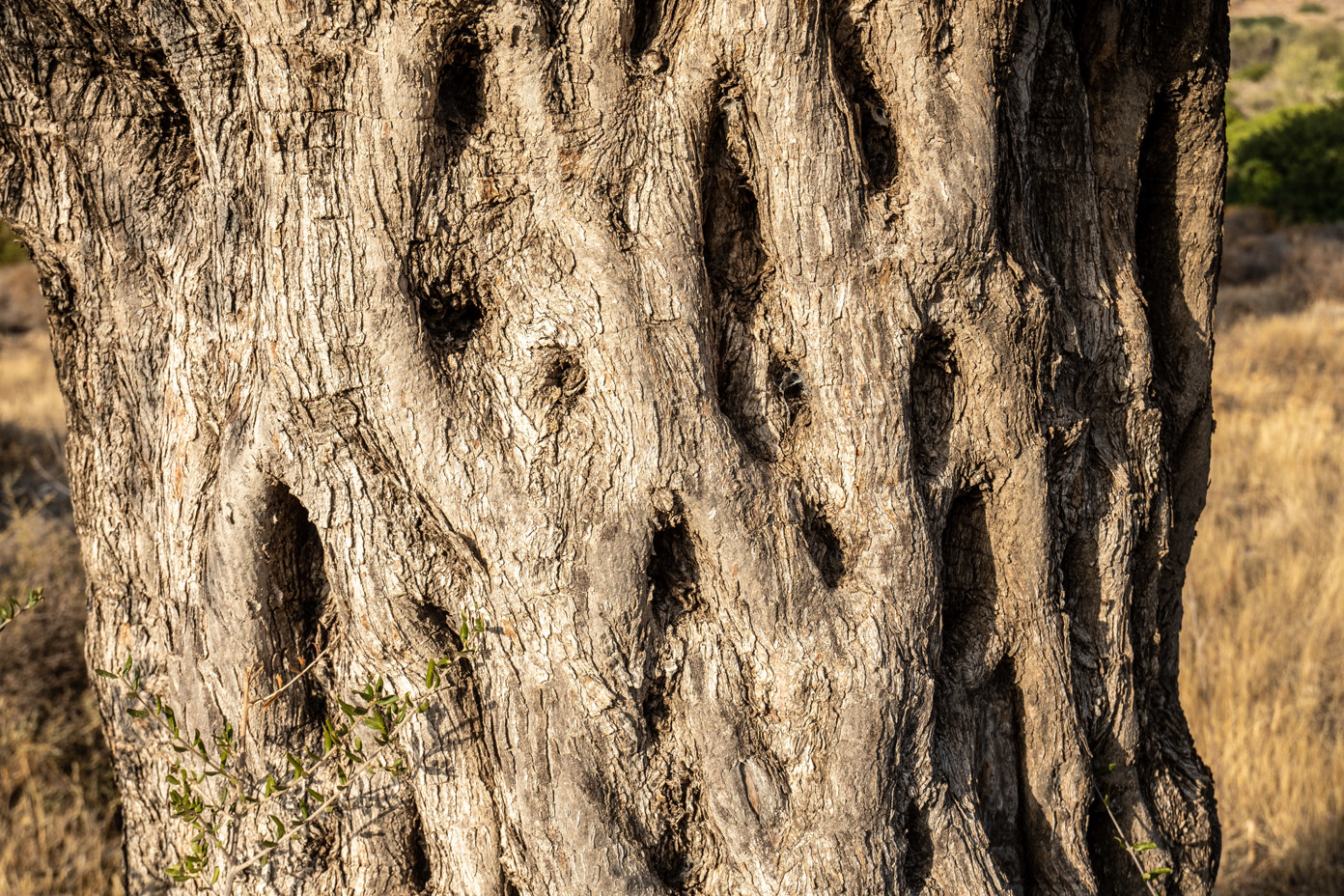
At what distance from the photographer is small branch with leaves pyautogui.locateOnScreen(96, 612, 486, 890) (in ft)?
5.17

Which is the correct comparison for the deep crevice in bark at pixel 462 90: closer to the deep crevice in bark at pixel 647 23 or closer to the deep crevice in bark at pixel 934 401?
the deep crevice in bark at pixel 647 23

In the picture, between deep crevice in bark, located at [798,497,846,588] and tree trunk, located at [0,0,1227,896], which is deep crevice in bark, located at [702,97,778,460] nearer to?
tree trunk, located at [0,0,1227,896]

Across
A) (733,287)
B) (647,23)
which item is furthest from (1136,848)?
(647,23)

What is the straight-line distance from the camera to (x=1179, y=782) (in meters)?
2.23

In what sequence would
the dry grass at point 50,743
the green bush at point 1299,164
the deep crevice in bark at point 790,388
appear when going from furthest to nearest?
the green bush at point 1299,164 < the dry grass at point 50,743 < the deep crevice in bark at point 790,388

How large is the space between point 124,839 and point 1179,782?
241 centimetres

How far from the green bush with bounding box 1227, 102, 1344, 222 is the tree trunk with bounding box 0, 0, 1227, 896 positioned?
58.0 feet

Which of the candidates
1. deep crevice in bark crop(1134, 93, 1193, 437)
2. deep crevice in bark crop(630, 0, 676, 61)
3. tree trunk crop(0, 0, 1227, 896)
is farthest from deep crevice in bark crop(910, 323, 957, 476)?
deep crevice in bark crop(1134, 93, 1193, 437)

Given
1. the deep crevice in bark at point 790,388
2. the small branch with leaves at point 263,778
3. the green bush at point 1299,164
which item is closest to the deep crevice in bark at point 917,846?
the deep crevice in bark at point 790,388

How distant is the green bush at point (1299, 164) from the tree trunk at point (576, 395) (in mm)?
17677

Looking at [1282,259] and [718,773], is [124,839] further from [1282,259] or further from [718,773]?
[1282,259]

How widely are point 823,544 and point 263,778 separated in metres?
1.11

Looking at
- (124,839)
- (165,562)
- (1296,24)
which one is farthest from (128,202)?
(1296,24)

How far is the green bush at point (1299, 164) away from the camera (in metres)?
16.1
